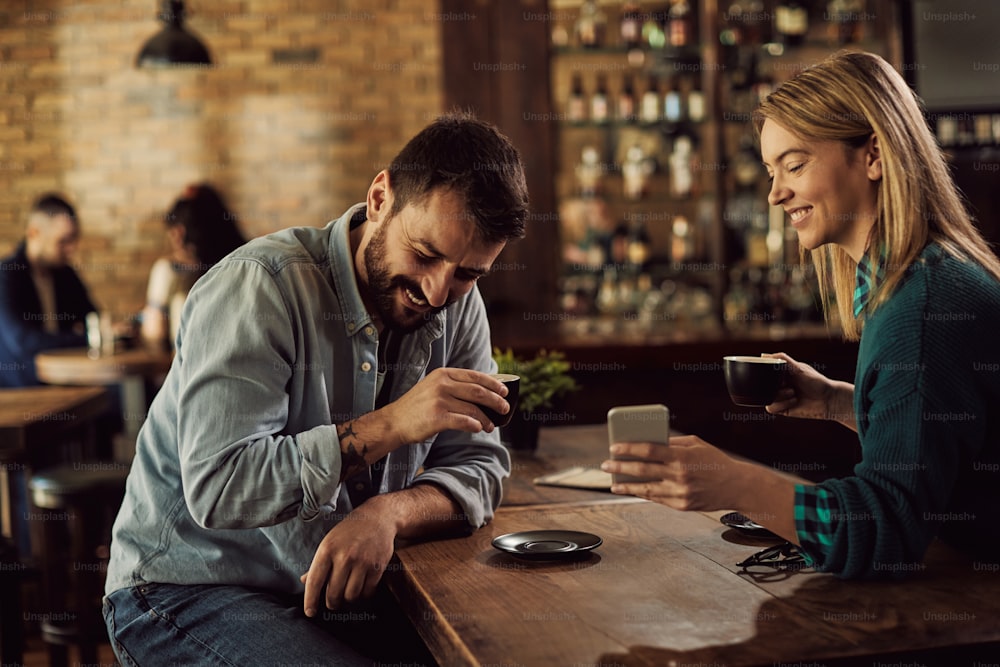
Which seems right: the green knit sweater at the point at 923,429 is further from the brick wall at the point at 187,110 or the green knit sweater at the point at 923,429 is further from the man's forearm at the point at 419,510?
the brick wall at the point at 187,110

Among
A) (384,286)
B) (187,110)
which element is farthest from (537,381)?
(187,110)

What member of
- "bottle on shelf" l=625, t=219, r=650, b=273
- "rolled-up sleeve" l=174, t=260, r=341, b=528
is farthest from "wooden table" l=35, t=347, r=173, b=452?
"rolled-up sleeve" l=174, t=260, r=341, b=528

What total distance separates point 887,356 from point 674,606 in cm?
43

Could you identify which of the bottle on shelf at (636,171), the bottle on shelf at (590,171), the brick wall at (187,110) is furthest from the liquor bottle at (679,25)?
the brick wall at (187,110)

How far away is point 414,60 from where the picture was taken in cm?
657

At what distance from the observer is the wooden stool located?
9.18 feet

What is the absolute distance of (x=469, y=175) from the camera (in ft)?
5.29

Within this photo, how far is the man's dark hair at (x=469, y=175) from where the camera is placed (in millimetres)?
1613

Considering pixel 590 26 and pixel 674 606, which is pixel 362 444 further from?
pixel 590 26

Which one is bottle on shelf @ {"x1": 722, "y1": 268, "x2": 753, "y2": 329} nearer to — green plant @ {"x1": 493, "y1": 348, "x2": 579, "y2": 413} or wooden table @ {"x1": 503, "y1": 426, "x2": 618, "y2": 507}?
wooden table @ {"x1": 503, "y1": 426, "x2": 618, "y2": 507}

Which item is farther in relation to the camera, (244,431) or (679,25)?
(679,25)

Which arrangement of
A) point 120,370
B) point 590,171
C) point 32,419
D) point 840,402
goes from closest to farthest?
point 840,402
point 32,419
point 120,370
point 590,171

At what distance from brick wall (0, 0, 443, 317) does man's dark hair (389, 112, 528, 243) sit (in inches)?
191

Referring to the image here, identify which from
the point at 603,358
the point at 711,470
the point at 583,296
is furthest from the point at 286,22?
the point at 711,470
